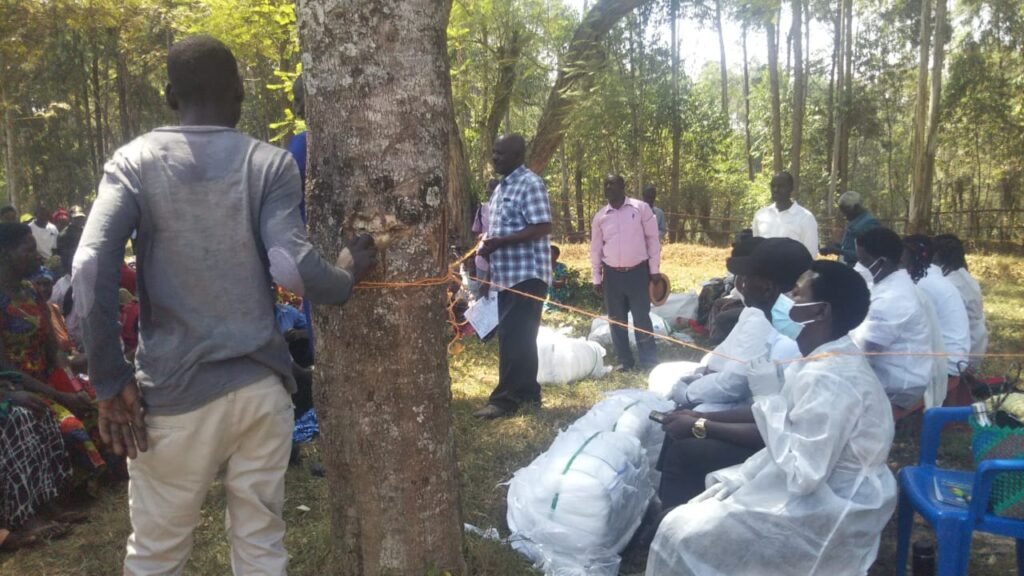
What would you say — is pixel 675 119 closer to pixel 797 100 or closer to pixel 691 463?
pixel 797 100

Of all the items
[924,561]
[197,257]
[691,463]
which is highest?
[197,257]

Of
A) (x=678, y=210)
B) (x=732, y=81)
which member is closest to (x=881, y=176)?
(x=678, y=210)

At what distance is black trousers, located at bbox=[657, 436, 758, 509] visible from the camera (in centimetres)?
323

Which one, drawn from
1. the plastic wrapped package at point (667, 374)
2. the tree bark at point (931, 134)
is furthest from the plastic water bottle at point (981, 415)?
the tree bark at point (931, 134)

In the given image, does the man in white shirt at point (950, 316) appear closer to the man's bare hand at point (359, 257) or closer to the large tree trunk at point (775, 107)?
the man's bare hand at point (359, 257)

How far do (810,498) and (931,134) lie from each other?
16.9 metres

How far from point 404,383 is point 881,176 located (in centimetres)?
3189

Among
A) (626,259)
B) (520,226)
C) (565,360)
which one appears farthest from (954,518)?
(626,259)

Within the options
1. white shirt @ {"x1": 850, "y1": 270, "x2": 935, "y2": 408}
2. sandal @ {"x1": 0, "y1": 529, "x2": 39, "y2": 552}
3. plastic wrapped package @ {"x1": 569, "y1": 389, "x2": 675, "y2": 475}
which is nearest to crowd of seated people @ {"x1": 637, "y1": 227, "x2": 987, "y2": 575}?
plastic wrapped package @ {"x1": 569, "y1": 389, "x2": 675, "y2": 475}

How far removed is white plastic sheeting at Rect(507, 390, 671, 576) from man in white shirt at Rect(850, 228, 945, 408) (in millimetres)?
1493

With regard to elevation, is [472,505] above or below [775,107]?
below

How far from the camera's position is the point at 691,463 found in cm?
330

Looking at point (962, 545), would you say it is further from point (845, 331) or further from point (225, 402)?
point (225, 402)

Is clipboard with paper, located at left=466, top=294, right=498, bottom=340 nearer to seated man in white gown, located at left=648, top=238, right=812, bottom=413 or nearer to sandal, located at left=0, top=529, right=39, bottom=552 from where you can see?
seated man in white gown, located at left=648, top=238, right=812, bottom=413
